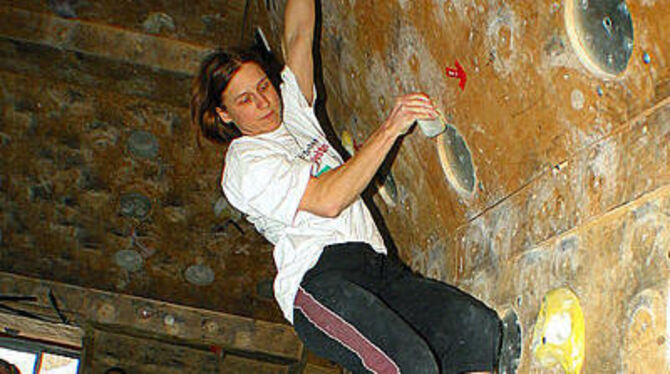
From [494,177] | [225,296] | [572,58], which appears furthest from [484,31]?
[225,296]

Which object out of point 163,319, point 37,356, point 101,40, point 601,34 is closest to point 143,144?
point 101,40

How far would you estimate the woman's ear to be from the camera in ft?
6.97

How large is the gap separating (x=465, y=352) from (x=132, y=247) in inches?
138

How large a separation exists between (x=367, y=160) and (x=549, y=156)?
0.42 metres

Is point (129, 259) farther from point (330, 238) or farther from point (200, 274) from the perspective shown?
point (330, 238)

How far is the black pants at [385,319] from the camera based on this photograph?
1727 millimetres

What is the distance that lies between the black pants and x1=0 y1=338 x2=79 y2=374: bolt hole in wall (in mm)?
6507

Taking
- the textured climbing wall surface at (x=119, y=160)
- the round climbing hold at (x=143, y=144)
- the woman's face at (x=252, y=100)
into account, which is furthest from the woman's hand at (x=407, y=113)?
the round climbing hold at (x=143, y=144)

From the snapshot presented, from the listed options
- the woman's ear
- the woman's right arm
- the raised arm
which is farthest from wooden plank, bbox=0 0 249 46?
the woman's right arm

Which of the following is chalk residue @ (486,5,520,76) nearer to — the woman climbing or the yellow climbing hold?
the woman climbing

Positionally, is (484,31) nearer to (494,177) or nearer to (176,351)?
(494,177)

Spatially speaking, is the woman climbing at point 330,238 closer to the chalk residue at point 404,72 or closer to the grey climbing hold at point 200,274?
the chalk residue at point 404,72

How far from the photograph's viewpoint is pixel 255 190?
1924mm

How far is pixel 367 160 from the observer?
180 cm
